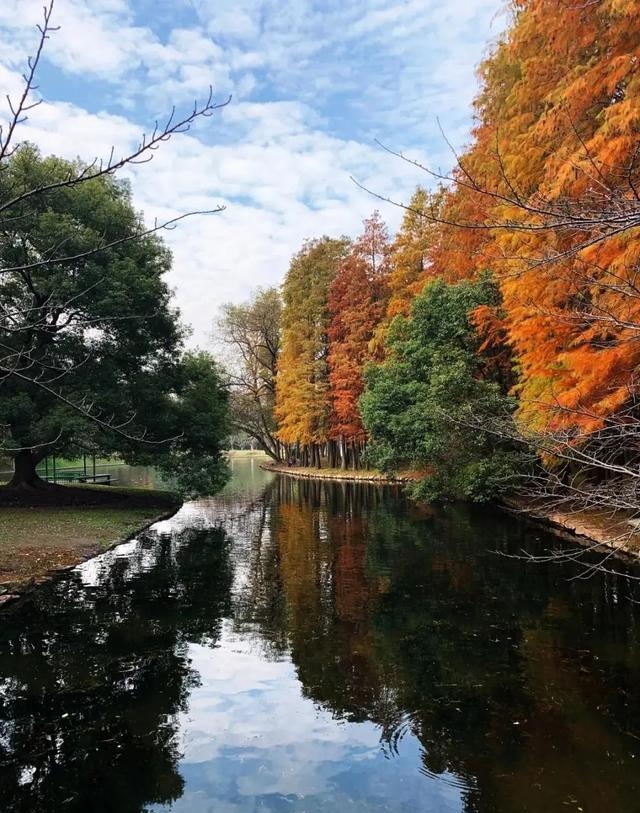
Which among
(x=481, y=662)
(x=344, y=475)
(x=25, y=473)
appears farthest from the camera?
(x=344, y=475)

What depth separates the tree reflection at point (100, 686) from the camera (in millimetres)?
4328

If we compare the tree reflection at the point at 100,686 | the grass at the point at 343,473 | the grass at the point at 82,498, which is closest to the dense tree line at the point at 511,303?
the grass at the point at 343,473

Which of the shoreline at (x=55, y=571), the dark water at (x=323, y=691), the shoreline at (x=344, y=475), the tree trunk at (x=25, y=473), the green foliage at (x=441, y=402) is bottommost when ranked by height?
the dark water at (x=323, y=691)

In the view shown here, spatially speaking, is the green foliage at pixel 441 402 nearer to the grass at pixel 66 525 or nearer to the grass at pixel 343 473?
the grass at pixel 343 473

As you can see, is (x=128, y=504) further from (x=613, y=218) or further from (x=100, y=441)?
(x=613, y=218)

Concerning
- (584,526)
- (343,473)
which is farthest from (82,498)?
(343,473)

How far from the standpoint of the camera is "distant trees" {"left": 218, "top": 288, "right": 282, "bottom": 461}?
139ft

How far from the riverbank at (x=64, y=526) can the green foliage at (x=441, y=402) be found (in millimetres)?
7879

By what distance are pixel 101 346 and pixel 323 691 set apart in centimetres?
A: 1405

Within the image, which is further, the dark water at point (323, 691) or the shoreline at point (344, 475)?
the shoreline at point (344, 475)

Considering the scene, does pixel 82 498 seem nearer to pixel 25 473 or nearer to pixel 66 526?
pixel 25 473

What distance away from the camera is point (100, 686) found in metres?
5.83

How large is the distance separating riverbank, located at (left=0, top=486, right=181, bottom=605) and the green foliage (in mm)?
7879

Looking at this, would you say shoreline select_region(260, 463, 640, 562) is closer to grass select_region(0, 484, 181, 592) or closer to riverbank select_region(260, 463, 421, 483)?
grass select_region(0, 484, 181, 592)
